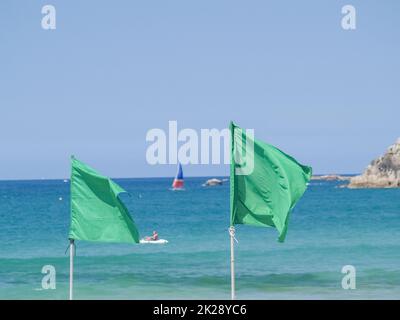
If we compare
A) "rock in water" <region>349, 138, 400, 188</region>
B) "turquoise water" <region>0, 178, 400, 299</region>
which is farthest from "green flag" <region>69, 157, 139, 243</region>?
"rock in water" <region>349, 138, 400, 188</region>

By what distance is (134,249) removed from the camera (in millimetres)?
52000

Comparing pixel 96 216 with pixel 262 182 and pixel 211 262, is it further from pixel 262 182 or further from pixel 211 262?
pixel 211 262

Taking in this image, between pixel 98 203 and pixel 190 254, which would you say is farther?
pixel 190 254

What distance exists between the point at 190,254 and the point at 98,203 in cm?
A: 3175

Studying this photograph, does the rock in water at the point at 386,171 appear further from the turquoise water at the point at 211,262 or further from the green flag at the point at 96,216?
the green flag at the point at 96,216

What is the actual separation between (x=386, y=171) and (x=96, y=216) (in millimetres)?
150262

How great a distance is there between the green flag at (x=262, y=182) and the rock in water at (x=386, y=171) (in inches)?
5539

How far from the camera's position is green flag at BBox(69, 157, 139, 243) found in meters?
20.5

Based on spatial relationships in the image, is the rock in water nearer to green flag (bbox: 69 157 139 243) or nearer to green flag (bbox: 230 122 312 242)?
green flag (bbox: 230 122 312 242)

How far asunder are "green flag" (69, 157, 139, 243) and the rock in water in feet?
464

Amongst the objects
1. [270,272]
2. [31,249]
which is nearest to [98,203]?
[270,272]

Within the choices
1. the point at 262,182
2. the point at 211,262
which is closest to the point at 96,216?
the point at 262,182

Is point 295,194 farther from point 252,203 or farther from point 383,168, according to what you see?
point 383,168

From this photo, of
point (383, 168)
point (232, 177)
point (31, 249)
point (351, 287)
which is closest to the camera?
point (232, 177)
